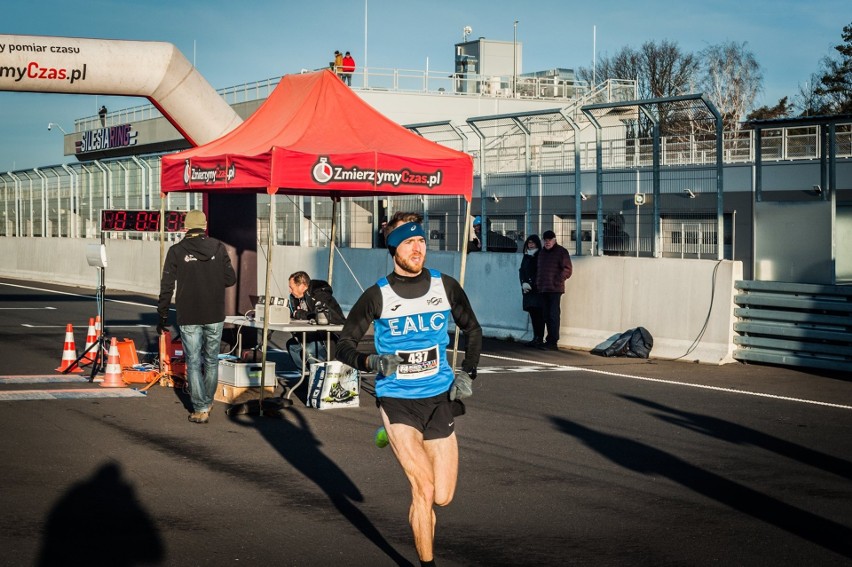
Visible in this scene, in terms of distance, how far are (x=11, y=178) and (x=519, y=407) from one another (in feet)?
105

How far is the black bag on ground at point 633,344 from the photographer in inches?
647

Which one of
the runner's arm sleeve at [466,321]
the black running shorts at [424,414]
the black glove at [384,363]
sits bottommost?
the black running shorts at [424,414]

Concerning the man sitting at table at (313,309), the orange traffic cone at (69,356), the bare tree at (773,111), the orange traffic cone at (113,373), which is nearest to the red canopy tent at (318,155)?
the man sitting at table at (313,309)

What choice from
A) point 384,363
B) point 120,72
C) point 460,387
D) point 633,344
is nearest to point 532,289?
point 633,344

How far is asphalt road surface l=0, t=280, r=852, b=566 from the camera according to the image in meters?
6.45

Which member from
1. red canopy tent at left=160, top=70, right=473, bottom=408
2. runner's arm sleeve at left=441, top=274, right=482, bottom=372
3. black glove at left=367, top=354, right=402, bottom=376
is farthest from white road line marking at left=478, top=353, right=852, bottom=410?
black glove at left=367, top=354, right=402, bottom=376

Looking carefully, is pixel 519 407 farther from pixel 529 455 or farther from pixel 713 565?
pixel 713 565

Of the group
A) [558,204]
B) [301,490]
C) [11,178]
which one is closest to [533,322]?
[558,204]

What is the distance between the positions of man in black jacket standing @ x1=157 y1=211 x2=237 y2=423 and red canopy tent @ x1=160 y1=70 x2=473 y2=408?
0.64m

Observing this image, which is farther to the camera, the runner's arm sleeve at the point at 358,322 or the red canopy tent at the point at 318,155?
the red canopy tent at the point at 318,155

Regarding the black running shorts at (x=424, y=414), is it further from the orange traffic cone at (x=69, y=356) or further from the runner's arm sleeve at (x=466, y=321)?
the orange traffic cone at (x=69, y=356)

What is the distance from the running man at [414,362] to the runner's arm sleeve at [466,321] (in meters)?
0.01

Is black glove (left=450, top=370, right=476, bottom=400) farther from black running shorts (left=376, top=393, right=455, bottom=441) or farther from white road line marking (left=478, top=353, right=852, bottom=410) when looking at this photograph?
white road line marking (left=478, top=353, right=852, bottom=410)

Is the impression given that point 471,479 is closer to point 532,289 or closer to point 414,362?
point 414,362
